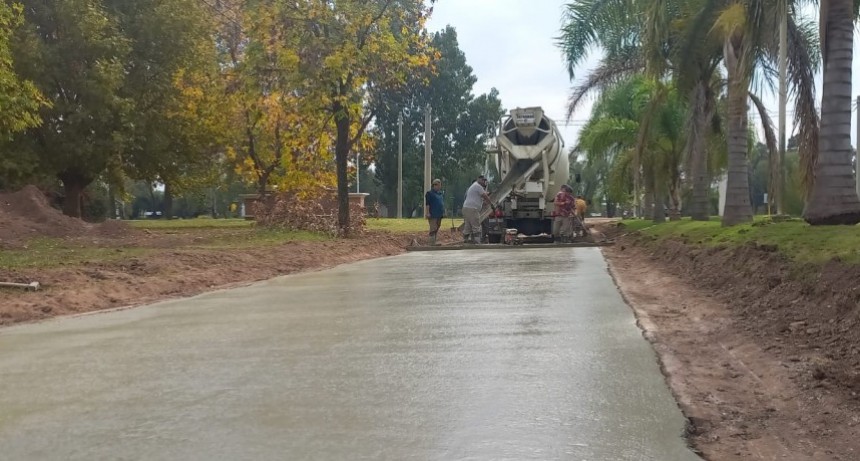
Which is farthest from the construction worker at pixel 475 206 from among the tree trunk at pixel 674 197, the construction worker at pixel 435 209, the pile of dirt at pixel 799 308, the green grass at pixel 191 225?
the tree trunk at pixel 674 197

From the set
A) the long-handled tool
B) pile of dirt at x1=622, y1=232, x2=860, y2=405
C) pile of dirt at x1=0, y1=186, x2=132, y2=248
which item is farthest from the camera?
pile of dirt at x1=0, y1=186, x2=132, y2=248

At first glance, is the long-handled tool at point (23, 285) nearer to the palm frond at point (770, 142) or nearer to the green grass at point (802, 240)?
the green grass at point (802, 240)

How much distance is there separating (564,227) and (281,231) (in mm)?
7857

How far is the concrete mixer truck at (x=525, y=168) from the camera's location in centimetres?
2022

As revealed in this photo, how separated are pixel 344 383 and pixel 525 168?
1558cm

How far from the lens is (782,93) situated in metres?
16.8

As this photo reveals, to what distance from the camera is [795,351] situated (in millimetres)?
6039

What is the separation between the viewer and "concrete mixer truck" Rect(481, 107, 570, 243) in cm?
2022

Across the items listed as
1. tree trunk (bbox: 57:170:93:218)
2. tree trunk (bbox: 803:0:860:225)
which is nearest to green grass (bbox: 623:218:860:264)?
tree trunk (bbox: 803:0:860:225)

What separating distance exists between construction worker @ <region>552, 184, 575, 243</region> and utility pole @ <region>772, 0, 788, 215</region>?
4.90 meters

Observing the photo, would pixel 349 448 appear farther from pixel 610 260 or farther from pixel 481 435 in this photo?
pixel 610 260

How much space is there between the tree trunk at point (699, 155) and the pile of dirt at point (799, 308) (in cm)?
1074

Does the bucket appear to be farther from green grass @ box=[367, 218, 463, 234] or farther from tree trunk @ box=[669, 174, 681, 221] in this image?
tree trunk @ box=[669, 174, 681, 221]

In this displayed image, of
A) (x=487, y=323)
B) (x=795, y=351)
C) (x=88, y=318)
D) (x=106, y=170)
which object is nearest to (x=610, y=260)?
(x=487, y=323)
